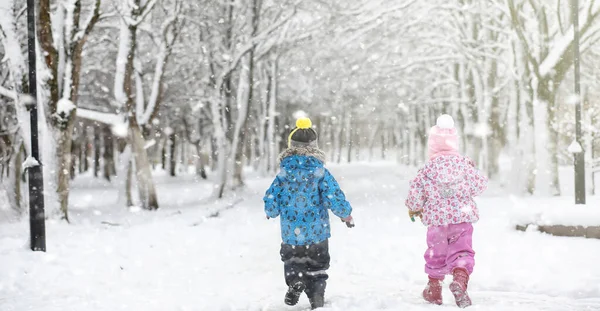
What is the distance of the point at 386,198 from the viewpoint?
2008cm

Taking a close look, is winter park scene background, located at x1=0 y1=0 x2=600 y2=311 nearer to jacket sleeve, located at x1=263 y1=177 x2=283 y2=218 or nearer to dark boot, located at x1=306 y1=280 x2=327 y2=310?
dark boot, located at x1=306 y1=280 x2=327 y2=310

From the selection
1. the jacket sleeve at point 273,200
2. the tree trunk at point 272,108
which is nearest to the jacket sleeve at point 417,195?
the jacket sleeve at point 273,200

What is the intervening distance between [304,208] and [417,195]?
1.12 m

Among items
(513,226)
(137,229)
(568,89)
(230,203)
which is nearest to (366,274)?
(513,226)

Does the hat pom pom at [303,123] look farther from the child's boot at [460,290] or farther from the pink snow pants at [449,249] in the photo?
the child's boot at [460,290]

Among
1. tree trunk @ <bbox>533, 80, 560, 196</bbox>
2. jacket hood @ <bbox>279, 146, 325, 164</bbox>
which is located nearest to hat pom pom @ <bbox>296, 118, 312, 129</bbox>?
jacket hood @ <bbox>279, 146, 325, 164</bbox>

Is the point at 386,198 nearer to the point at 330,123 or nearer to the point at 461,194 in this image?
the point at 461,194

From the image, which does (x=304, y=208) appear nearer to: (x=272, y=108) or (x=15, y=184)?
(x=15, y=184)

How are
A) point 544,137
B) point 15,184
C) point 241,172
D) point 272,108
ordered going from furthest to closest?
point 272,108 < point 241,172 < point 15,184 < point 544,137

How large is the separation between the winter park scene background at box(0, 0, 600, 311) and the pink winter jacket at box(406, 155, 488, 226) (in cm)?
83

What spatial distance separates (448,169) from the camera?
582 cm

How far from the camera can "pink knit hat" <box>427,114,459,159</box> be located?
5.96m

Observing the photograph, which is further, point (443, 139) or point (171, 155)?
point (171, 155)

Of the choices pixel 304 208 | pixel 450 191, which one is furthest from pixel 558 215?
pixel 304 208
